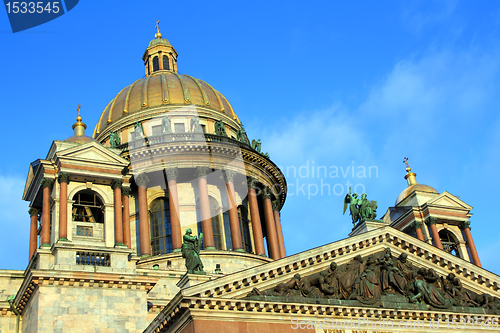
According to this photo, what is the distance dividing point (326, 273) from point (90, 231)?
39.2ft

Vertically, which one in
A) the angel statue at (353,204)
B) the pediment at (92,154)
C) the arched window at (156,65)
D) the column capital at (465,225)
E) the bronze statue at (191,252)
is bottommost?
the bronze statue at (191,252)

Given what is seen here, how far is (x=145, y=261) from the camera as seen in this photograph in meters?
40.3

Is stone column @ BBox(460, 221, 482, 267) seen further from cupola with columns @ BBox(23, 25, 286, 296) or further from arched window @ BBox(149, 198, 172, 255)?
arched window @ BBox(149, 198, 172, 255)

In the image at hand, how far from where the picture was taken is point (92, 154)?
33812 millimetres

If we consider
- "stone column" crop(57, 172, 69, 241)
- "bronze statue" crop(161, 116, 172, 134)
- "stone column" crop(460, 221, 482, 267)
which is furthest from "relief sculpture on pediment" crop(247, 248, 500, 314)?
"bronze statue" crop(161, 116, 172, 134)

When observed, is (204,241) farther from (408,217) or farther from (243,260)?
(408,217)

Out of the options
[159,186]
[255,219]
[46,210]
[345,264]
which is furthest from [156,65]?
[345,264]

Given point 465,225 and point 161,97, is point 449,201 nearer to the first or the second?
point 465,225

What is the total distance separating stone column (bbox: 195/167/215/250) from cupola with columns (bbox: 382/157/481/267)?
45.2 ft

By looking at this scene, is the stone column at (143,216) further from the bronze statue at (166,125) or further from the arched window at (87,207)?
the arched window at (87,207)

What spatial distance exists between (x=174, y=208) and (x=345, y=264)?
16492 millimetres

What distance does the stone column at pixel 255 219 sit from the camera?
45.1 metres

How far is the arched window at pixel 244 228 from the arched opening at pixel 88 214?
526 inches

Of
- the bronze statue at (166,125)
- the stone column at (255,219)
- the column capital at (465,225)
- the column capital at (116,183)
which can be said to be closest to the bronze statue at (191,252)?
the column capital at (116,183)
